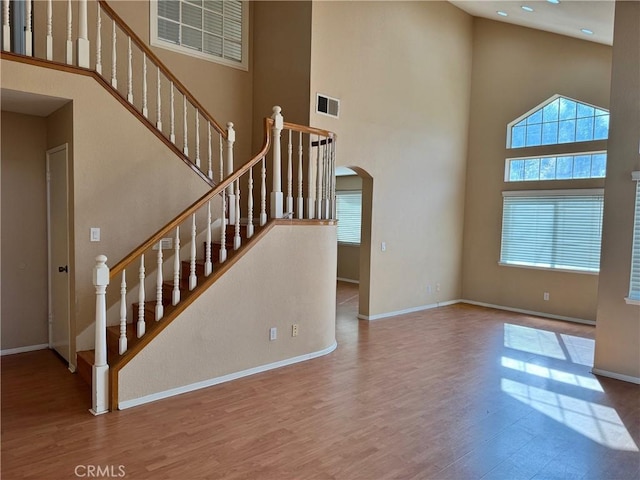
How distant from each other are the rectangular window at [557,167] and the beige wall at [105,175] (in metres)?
5.78

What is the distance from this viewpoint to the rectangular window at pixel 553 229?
20.8 ft

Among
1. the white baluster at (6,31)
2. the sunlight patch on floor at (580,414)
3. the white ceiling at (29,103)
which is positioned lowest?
the sunlight patch on floor at (580,414)

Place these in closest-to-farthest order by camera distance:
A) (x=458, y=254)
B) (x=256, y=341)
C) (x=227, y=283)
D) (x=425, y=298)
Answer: (x=227, y=283)
(x=256, y=341)
(x=425, y=298)
(x=458, y=254)

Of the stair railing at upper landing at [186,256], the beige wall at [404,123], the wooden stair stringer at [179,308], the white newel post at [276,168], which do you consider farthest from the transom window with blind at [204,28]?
the wooden stair stringer at [179,308]

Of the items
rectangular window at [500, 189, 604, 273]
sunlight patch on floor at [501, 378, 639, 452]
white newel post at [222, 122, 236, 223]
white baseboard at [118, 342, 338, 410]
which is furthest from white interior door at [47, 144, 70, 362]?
rectangular window at [500, 189, 604, 273]

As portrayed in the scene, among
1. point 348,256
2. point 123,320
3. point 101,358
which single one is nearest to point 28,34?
point 123,320

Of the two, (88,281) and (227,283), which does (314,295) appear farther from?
(88,281)

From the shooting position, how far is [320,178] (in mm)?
4621

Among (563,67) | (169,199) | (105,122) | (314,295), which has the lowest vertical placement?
(314,295)

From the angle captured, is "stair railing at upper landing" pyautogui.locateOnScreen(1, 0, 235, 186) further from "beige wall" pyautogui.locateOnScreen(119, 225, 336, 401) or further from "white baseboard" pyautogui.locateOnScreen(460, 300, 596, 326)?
"white baseboard" pyautogui.locateOnScreen(460, 300, 596, 326)

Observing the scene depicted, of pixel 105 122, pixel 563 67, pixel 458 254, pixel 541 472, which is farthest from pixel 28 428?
pixel 563 67

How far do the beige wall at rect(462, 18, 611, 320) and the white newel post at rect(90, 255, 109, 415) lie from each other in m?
6.52

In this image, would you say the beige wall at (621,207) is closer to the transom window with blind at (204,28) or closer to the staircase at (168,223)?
the staircase at (168,223)

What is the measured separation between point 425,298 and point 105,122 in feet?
18.3
